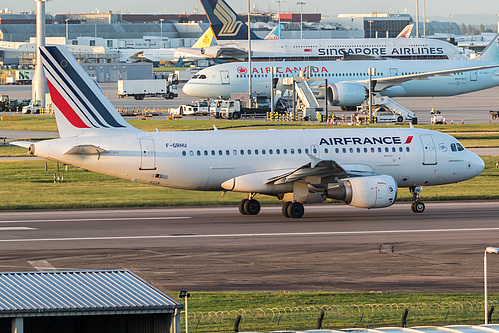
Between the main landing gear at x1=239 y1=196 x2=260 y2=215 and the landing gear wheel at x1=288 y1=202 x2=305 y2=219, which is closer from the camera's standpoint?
the landing gear wheel at x1=288 y1=202 x2=305 y2=219

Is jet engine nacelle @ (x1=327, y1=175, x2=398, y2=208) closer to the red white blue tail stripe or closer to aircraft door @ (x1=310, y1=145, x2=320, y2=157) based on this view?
aircraft door @ (x1=310, y1=145, x2=320, y2=157)

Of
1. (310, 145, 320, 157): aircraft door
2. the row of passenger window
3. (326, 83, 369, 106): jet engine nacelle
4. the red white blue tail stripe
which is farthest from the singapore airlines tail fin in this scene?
(326, 83, 369, 106): jet engine nacelle

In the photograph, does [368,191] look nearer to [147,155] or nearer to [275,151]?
[275,151]

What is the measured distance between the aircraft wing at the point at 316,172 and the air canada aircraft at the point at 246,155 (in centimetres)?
4

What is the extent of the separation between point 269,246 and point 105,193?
16.9 m

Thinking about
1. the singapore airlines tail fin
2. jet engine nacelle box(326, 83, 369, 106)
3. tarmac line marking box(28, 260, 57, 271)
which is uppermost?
jet engine nacelle box(326, 83, 369, 106)

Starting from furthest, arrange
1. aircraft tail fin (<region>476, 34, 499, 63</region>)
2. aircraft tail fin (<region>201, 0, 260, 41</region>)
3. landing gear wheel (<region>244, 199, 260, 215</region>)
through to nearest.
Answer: aircraft tail fin (<region>201, 0, 260, 41</region>) < aircraft tail fin (<region>476, 34, 499, 63</region>) < landing gear wheel (<region>244, 199, 260, 215</region>)

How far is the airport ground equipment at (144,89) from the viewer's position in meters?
129

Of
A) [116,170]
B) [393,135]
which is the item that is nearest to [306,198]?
[393,135]

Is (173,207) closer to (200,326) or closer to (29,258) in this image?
(29,258)

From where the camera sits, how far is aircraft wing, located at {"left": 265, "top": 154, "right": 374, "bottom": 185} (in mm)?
36969

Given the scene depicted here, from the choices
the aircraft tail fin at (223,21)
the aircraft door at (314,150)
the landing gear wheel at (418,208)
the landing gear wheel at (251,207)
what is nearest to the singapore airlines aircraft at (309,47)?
the aircraft tail fin at (223,21)

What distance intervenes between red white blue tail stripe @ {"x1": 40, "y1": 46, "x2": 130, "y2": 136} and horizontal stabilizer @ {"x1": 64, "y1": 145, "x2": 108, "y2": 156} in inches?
40.9

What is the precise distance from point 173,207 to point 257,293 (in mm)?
19557
